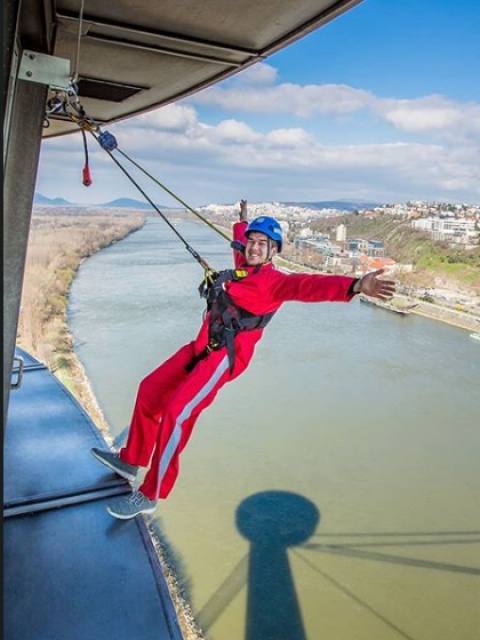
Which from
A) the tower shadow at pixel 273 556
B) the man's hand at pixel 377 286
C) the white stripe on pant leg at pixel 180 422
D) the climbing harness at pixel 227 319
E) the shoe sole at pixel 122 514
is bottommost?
the tower shadow at pixel 273 556

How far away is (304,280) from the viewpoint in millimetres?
1401

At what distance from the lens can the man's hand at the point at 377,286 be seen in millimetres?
1209

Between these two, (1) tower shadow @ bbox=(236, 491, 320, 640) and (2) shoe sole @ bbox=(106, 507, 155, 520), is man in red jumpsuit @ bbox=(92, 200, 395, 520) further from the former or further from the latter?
(1) tower shadow @ bbox=(236, 491, 320, 640)

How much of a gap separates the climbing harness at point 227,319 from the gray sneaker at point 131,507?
0.46 m

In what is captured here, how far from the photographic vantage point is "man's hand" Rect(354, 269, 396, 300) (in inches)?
47.6

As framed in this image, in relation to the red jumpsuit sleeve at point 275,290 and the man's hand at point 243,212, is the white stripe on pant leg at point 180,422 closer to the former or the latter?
the red jumpsuit sleeve at point 275,290

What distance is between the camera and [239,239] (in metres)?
1.84

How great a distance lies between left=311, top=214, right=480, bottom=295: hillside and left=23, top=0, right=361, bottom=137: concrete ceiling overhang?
27.1 m

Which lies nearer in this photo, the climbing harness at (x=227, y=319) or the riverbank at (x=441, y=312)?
the climbing harness at (x=227, y=319)

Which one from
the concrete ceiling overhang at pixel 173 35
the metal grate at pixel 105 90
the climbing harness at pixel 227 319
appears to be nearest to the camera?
the concrete ceiling overhang at pixel 173 35

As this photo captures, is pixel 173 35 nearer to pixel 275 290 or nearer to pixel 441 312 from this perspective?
pixel 275 290

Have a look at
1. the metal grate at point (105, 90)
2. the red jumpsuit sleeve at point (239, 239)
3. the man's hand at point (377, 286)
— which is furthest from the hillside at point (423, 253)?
the man's hand at point (377, 286)

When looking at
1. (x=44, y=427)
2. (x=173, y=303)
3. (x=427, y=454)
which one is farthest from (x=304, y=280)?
(x=173, y=303)

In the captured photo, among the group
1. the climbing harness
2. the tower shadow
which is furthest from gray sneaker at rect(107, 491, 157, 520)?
the tower shadow
